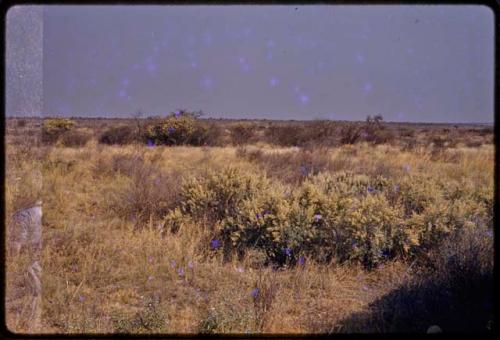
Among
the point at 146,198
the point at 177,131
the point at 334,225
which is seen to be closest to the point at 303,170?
the point at 146,198

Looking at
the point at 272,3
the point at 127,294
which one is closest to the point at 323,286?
the point at 127,294

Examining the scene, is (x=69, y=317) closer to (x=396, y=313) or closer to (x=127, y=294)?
(x=127, y=294)

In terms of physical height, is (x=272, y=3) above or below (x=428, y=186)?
above

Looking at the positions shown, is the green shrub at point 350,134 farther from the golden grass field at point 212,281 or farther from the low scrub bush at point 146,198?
the golden grass field at point 212,281

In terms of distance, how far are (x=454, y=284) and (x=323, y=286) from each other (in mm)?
1172

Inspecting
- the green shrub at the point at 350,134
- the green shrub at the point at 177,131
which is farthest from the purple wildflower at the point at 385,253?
the green shrub at the point at 350,134

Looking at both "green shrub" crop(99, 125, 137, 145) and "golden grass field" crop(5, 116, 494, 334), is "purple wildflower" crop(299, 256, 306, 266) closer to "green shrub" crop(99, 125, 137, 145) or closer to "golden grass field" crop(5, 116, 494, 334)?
"golden grass field" crop(5, 116, 494, 334)

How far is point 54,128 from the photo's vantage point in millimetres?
21875

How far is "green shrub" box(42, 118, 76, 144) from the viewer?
786 inches

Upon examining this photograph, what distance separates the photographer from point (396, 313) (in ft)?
12.9

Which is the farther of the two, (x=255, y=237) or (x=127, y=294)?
(x=255, y=237)

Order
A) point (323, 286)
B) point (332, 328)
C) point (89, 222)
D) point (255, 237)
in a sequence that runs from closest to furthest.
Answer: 1. point (332, 328)
2. point (323, 286)
3. point (255, 237)
4. point (89, 222)

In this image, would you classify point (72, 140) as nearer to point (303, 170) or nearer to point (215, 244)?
point (303, 170)

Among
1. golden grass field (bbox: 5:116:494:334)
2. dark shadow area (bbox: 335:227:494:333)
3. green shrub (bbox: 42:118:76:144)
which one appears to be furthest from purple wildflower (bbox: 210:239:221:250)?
green shrub (bbox: 42:118:76:144)
